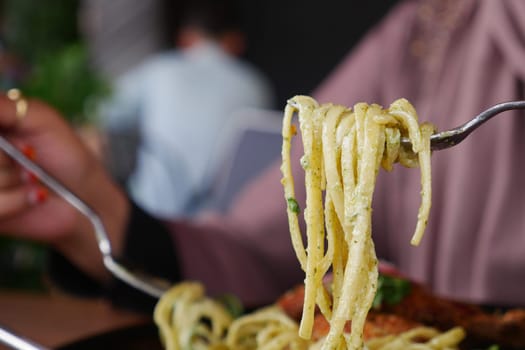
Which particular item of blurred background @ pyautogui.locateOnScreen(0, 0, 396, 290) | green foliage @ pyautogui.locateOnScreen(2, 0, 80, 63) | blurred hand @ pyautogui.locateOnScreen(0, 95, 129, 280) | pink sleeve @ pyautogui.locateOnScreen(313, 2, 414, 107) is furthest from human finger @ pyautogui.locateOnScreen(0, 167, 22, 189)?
green foliage @ pyautogui.locateOnScreen(2, 0, 80, 63)

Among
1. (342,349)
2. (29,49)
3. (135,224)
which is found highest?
(342,349)

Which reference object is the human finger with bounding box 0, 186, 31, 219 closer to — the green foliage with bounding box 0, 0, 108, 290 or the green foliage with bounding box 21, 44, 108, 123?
the green foliage with bounding box 0, 0, 108, 290

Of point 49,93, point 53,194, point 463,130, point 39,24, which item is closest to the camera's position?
point 463,130

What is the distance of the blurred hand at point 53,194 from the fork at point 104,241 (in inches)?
4.6

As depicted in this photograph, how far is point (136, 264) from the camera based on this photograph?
2.80 ft

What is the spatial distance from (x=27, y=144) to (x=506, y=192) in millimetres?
670

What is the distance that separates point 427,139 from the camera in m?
0.44

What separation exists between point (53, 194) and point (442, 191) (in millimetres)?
582

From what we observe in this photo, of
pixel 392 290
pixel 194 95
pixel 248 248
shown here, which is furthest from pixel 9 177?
pixel 194 95

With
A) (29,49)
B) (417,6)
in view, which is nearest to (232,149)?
(417,6)

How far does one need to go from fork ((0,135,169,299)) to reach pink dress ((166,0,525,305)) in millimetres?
191

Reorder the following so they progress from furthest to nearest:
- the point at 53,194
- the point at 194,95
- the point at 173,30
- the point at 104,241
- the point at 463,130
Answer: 1. the point at 173,30
2. the point at 194,95
3. the point at 53,194
4. the point at 104,241
5. the point at 463,130

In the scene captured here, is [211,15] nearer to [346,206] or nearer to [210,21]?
[210,21]

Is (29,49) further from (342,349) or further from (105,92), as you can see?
(342,349)
